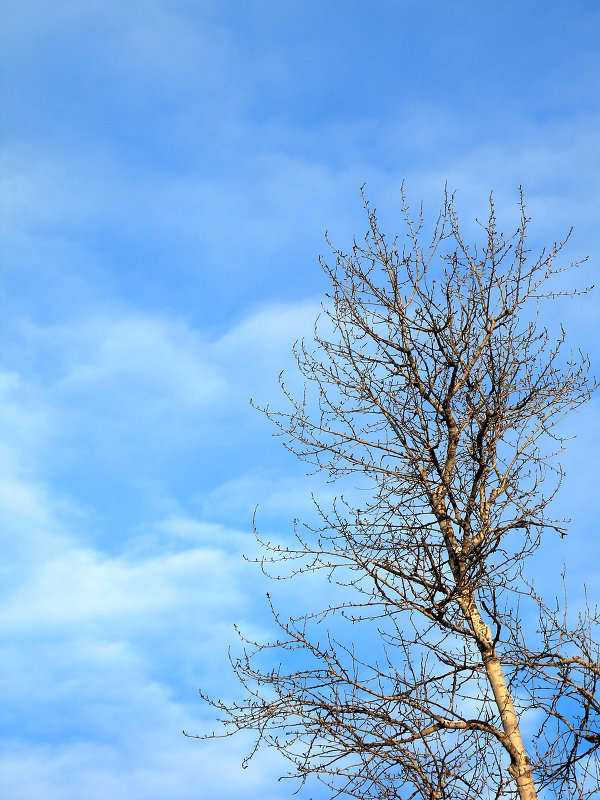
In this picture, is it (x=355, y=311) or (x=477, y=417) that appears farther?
(x=355, y=311)

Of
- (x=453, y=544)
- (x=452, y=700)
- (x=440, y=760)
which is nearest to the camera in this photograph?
(x=440, y=760)

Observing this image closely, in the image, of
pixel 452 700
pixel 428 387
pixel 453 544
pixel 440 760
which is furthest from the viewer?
pixel 428 387

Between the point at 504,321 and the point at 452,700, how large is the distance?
12.6ft

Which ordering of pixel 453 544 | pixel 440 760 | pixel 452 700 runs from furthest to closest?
pixel 453 544, pixel 452 700, pixel 440 760

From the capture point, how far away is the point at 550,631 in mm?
6984

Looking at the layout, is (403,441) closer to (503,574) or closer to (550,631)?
(503,574)

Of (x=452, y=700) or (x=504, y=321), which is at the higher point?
(x=504, y=321)

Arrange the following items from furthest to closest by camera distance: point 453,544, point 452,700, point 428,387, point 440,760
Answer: point 428,387
point 453,544
point 452,700
point 440,760

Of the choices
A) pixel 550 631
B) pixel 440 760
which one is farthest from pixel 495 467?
pixel 440 760

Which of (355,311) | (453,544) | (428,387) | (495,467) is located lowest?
(453,544)

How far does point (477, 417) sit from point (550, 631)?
2.04 m

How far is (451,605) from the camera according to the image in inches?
277

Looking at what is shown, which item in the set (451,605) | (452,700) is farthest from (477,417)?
(452,700)

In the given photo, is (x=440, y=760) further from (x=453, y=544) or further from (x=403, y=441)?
(x=403, y=441)
